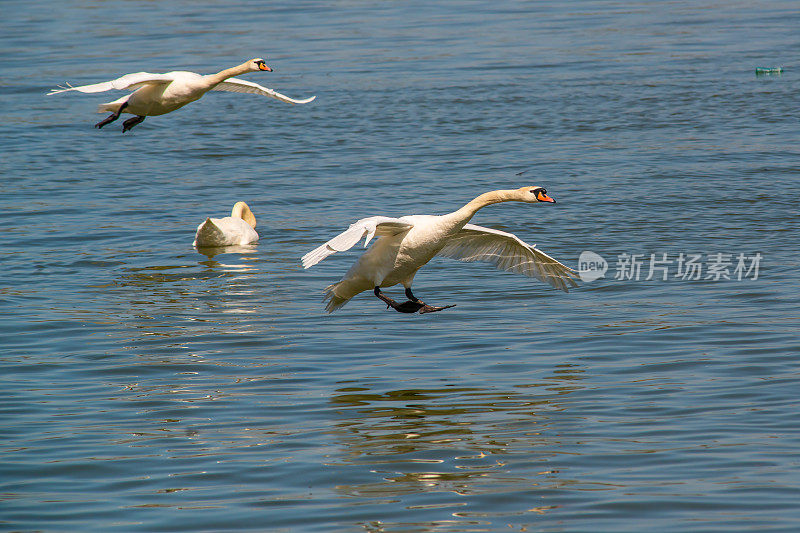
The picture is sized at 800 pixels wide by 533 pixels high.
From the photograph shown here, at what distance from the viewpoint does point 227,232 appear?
47.4ft

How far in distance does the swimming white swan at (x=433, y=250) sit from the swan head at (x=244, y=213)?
15.9 ft

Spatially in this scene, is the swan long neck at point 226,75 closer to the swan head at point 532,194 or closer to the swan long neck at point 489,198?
the swan long neck at point 489,198

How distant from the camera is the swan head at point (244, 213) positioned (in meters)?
15.2

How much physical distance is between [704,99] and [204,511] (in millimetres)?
17769

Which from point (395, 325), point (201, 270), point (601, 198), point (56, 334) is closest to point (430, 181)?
point (601, 198)

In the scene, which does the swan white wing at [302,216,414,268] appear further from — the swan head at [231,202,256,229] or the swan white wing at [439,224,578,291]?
the swan head at [231,202,256,229]

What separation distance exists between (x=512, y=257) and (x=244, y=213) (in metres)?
5.41

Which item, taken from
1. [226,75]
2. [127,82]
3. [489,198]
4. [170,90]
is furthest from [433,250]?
[170,90]

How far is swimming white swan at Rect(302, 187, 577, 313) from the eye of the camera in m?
9.61

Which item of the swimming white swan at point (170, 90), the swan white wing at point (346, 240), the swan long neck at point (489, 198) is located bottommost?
the swan white wing at point (346, 240)

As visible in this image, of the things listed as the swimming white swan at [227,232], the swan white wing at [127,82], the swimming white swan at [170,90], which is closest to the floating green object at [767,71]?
the swimming white swan at [227,232]

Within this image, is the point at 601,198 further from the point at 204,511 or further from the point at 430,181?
the point at 204,511

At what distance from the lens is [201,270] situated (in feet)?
45.5

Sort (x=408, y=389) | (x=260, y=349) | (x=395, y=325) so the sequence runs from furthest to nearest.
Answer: (x=395, y=325) → (x=260, y=349) → (x=408, y=389)
